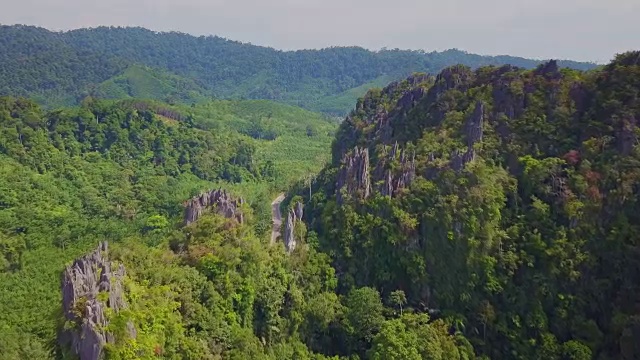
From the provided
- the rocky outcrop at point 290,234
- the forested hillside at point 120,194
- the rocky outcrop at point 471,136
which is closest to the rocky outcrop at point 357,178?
the rocky outcrop at point 290,234

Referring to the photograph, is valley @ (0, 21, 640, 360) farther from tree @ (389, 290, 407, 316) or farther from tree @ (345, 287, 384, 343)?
tree @ (389, 290, 407, 316)

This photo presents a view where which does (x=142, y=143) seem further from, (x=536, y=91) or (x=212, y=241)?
(x=536, y=91)

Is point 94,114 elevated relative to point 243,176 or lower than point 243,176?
elevated

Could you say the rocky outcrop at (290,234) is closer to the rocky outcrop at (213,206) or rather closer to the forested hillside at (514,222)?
the forested hillside at (514,222)

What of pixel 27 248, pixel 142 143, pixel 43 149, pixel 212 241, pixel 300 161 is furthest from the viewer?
pixel 300 161

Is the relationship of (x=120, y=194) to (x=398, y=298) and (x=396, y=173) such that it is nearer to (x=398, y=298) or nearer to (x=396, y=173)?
(x=396, y=173)

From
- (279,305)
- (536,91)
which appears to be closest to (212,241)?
(279,305)

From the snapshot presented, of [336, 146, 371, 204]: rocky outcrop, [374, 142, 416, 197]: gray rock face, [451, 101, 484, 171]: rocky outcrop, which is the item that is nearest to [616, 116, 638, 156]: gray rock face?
[451, 101, 484, 171]: rocky outcrop
